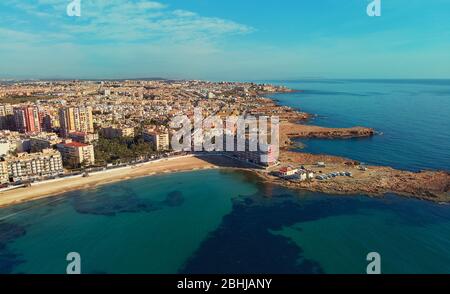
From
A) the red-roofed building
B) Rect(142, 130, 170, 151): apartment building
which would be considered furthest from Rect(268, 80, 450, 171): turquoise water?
the red-roofed building

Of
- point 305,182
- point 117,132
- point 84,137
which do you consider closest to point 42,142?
point 84,137

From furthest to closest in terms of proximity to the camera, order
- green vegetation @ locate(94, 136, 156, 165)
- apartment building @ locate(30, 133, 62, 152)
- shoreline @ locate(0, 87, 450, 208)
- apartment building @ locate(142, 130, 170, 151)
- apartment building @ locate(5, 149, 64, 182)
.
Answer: apartment building @ locate(142, 130, 170, 151), apartment building @ locate(30, 133, 62, 152), green vegetation @ locate(94, 136, 156, 165), apartment building @ locate(5, 149, 64, 182), shoreline @ locate(0, 87, 450, 208)

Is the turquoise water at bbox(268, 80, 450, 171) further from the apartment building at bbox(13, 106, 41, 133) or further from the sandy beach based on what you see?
the apartment building at bbox(13, 106, 41, 133)

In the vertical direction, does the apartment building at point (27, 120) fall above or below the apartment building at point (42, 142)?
above

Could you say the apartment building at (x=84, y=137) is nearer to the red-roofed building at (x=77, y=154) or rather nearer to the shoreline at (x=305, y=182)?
the red-roofed building at (x=77, y=154)

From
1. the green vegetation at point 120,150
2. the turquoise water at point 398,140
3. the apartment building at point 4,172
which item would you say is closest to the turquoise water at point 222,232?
the apartment building at point 4,172

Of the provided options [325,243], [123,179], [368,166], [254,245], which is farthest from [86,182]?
[368,166]
